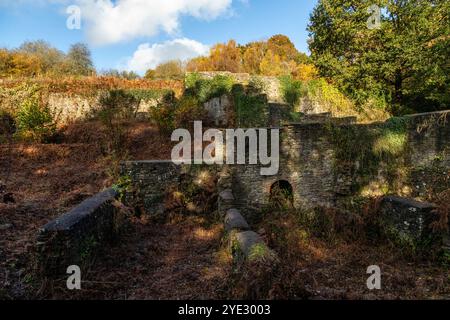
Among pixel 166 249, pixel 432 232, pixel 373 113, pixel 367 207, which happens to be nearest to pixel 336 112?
pixel 373 113

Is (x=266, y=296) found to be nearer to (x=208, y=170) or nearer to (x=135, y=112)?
(x=208, y=170)

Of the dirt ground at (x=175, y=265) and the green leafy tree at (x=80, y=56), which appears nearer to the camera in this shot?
the dirt ground at (x=175, y=265)

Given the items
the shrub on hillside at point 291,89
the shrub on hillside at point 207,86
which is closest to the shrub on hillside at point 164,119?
the shrub on hillside at point 207,86

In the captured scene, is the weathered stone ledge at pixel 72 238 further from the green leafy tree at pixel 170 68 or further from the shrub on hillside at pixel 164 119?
the green leafy tree at pixel 170 68

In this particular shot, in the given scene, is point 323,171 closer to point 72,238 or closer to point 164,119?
point 164,119

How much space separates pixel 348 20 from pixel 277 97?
5.70m

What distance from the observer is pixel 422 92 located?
15.5 metres

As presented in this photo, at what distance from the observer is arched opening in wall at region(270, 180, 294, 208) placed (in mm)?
10109

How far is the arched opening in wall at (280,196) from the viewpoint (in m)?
10.1

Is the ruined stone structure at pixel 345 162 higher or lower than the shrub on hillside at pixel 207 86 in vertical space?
lower

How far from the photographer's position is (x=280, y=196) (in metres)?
10.1

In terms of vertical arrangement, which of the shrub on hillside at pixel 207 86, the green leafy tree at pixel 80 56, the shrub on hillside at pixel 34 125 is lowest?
the shrub on hillside at pixel 34 125

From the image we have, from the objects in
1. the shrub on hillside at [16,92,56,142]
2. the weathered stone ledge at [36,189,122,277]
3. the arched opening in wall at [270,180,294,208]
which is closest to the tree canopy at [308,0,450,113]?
the arched opening in wall at [270,180,294,208]

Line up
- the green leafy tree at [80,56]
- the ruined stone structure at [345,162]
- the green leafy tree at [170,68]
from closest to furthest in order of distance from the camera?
the ruined stone structure at [345,162] → the green leafy tree at [80,56] → the green leafy tree at [170,68]
